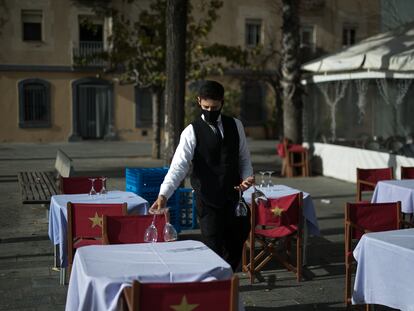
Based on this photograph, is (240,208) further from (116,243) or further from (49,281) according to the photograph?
(49,281)

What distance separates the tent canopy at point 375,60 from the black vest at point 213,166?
24.1ft

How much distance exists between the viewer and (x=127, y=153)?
2239cm

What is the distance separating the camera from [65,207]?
6.33m

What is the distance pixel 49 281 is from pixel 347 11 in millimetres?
27570

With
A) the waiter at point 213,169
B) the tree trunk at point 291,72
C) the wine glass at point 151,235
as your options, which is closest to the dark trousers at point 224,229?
the waiter at point 213,169

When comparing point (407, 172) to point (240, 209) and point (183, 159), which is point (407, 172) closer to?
point (240, 209)

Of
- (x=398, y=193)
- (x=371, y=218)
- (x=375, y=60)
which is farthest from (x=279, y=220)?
(x=375, y=60)

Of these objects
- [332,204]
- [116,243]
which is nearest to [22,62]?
[332,204]

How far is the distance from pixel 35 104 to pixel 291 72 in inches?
621

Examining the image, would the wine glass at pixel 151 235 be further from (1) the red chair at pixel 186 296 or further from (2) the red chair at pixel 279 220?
(2) the red chair at pixel 279 220

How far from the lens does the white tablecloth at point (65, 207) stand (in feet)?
20.6

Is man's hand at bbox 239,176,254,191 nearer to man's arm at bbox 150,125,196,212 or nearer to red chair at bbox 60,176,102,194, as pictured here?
man's arm at bbox 150,125,196,212

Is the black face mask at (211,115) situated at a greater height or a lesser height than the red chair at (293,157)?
greater

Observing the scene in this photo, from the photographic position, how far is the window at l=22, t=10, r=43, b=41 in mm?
27294
